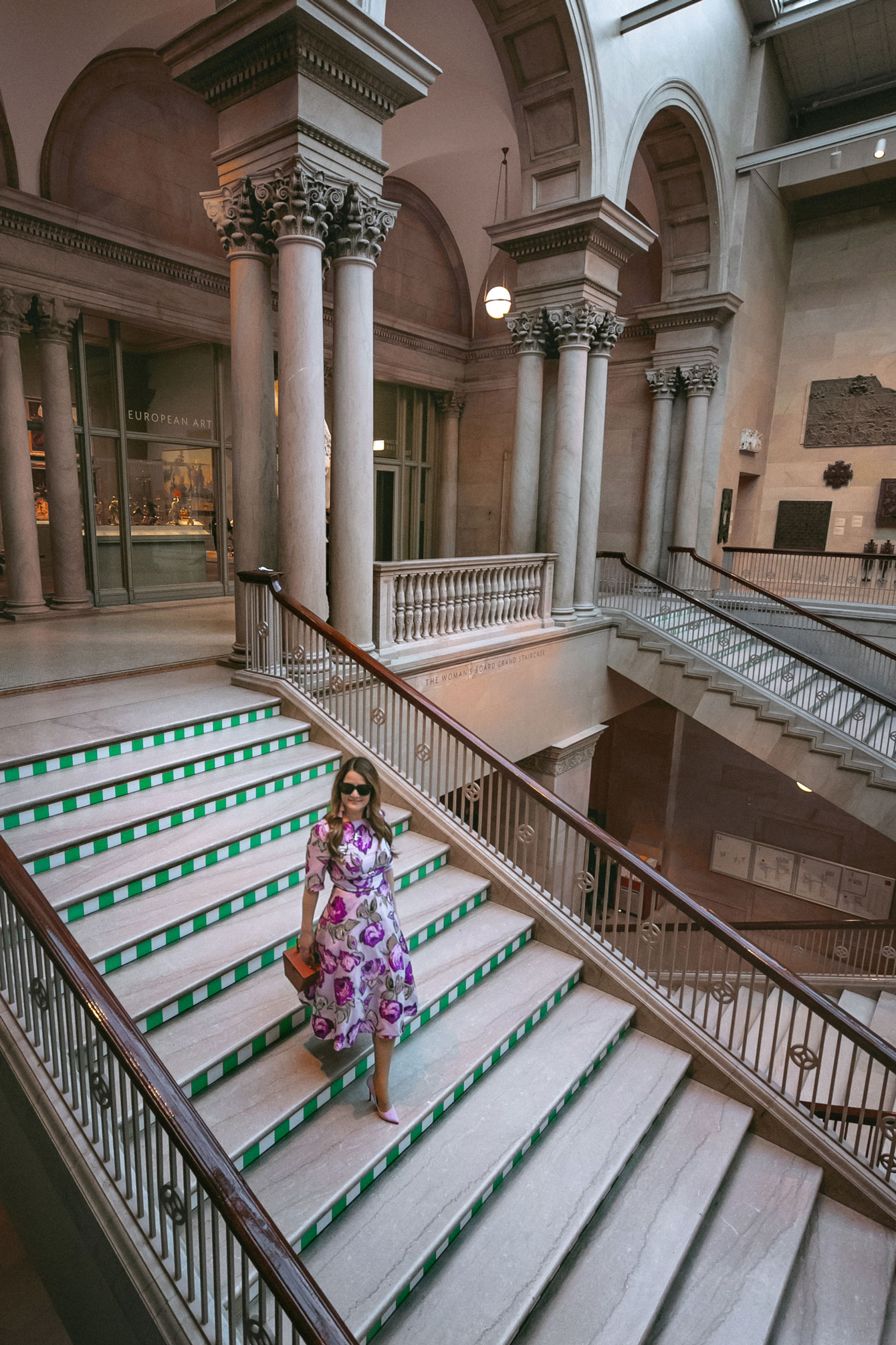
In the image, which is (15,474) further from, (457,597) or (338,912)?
(338,912)

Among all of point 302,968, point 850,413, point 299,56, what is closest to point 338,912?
point 302,968

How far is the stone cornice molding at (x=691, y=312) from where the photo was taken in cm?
1201

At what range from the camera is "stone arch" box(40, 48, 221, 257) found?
870cm

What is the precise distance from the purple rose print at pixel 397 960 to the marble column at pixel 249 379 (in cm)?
390

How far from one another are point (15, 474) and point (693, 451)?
1028cm

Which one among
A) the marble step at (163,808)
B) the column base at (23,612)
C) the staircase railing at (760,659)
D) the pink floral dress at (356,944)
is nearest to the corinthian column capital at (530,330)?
the staircase railing at (760,659)

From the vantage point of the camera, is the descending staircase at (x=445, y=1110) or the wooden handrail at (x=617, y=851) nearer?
the descending staircase at (x=445, y=1110)

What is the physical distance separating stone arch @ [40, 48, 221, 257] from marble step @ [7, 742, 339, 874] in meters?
7.77

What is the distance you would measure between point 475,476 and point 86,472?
8.01 metres

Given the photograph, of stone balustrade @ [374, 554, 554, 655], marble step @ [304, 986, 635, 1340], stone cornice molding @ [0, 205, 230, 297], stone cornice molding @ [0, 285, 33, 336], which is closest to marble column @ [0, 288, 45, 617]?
stone cornice molding @ [0, 285, 33, 336]

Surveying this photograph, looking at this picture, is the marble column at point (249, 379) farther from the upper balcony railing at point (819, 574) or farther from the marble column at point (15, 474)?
the upper balcony railing at point (819, 574)

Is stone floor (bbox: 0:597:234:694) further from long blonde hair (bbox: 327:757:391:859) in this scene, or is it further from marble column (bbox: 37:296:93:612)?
long blonde hair (bbox: 327:757:391:859)

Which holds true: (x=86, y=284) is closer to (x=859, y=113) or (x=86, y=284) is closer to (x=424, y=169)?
(x=424, y=169)

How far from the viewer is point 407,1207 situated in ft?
10.2
